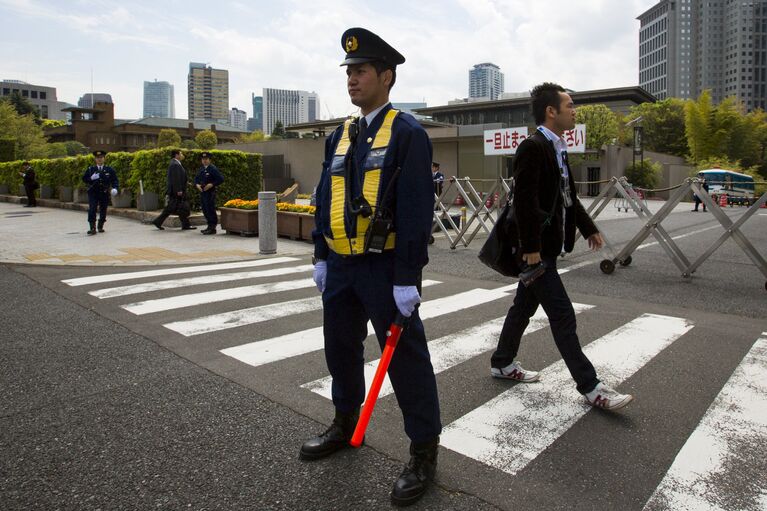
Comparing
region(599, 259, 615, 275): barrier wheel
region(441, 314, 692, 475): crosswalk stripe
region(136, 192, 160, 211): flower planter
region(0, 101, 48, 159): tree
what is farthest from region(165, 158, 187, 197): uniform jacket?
region(0, 101, 48, 159): tree

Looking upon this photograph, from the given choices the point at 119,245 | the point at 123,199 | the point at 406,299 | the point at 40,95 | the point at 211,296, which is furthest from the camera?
the point at 40,95

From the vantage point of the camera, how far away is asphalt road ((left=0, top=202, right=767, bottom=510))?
270 centimetres

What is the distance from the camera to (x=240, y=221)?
45.6 ft

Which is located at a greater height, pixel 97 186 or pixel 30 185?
pixel 30 185

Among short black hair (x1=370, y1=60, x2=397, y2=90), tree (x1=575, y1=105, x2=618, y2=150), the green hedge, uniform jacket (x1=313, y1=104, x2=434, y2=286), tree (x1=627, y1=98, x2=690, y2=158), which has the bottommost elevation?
uniform jacket (x1=313, y1=104, x2=434, y2=286)

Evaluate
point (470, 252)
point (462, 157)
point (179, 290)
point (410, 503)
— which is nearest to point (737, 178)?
point (462, 157)

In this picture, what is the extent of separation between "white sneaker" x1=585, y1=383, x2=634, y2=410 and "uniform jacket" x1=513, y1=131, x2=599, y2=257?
90cm

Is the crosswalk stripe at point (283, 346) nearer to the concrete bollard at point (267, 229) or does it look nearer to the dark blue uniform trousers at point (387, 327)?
the dark blue uniform trousers at point (387, 327)

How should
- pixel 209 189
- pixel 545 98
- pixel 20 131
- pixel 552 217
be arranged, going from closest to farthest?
pixel 552 217 < pixel 545 98 < pixel 209 189 < pixel 20 131

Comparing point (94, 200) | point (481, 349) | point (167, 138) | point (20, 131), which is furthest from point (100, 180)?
point (167, 138)

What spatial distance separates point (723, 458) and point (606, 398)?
726mm

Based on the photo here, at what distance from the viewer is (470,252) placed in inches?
458

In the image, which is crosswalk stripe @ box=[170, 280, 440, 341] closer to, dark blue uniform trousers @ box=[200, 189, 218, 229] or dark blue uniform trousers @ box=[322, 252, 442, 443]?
dark blue uniform trousers @ box=[322, 252, 442, 443]

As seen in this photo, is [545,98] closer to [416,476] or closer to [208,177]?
[416,476]
